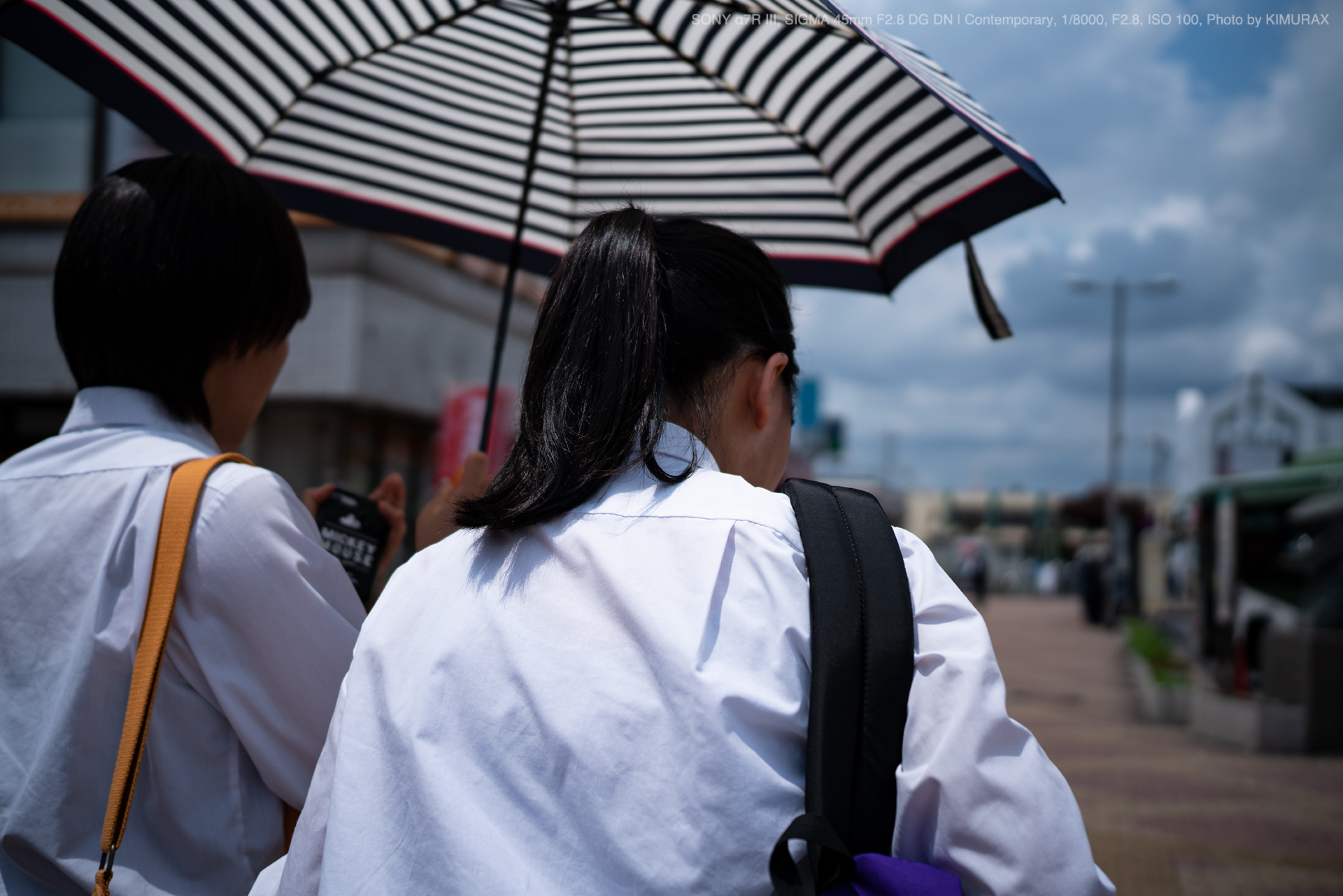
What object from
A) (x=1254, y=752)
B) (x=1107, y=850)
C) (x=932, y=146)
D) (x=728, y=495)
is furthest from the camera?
(x=1254, y=752)

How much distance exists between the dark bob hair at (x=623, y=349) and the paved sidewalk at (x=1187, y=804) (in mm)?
5093

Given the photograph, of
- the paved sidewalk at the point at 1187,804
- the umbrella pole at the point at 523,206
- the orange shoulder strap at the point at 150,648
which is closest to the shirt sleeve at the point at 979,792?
the orange shoulder strap at the point at 150,648

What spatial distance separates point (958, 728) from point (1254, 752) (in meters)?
10.0

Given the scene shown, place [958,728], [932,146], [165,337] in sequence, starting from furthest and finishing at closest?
[932,146] → [165,337] → [958,728]

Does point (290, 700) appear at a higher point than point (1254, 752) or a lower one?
higher

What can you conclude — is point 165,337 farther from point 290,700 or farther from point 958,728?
point 958,728

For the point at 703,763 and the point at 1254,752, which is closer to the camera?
the point at 703,763

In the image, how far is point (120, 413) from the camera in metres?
1.71

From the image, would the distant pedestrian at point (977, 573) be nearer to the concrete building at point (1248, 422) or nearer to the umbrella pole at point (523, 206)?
the concrete building at point (1248, 422)

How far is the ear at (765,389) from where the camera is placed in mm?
1420

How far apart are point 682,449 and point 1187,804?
752cm

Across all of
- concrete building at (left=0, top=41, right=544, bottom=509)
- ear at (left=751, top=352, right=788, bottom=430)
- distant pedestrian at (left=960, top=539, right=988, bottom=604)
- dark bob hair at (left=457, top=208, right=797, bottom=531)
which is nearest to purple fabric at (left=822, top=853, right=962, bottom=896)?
dark bob hair at (left=457, top=208, right=797, bottom=531)

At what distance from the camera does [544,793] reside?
113cm

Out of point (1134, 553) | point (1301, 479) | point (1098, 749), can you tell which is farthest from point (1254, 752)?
point (1134, 553)
